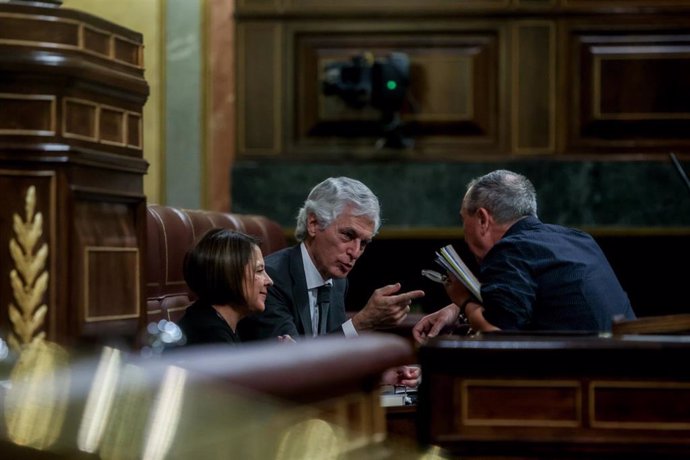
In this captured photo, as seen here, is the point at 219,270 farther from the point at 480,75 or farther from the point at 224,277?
the point at 480,75

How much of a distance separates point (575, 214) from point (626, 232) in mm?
301

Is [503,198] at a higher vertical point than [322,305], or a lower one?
higher

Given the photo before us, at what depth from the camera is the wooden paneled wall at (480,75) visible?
6.80 meters

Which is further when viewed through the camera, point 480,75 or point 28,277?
point 480,75

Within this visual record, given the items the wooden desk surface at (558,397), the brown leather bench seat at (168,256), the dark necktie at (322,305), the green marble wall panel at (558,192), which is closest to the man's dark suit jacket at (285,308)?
the dark necktie at (322,305)

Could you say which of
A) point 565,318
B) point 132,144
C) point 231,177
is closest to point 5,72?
point 132,144

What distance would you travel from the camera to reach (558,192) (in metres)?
6.71

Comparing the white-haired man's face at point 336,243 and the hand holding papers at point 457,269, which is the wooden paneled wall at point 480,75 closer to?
the white-haired man's face at point 336,243

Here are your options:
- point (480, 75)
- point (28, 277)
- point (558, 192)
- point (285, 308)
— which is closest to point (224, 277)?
point (285, 308)

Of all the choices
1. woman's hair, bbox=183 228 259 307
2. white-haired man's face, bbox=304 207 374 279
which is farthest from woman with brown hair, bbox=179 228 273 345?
white-haired man's face, bbox=304 207 374 279

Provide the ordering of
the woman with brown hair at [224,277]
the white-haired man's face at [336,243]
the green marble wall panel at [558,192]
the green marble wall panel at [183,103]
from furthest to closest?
the green marble wall panel at [183,103]
the green marble wall panel at [558,192]
the white-haired man's face at [336,243]
the woman with brown hair at [224,277]

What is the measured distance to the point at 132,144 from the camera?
7.81ft

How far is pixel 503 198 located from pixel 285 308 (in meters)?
0.72

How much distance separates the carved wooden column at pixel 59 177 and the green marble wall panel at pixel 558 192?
4.52m
